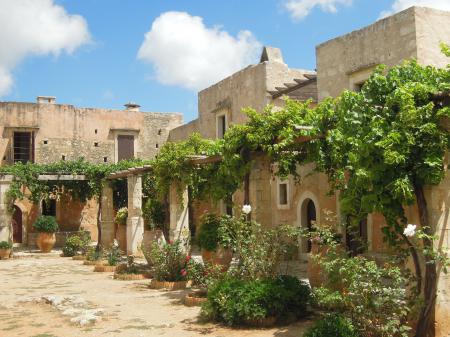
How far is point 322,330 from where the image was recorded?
17.9 ft

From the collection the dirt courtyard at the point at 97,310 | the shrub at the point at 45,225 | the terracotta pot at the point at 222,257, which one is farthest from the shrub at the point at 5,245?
the terracotta pot at the point at 222,257

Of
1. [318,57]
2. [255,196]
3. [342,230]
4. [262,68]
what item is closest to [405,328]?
[255,196]

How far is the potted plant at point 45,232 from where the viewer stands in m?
19.6

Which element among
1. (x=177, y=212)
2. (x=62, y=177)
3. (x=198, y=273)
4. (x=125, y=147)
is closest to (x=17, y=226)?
(x=62, y=177)

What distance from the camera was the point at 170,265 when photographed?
34.9 feet

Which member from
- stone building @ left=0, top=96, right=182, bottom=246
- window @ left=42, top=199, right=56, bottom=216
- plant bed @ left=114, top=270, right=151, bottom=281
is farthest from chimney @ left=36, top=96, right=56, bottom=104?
plant bed @ left=114, top=270, right=151, bottom=281

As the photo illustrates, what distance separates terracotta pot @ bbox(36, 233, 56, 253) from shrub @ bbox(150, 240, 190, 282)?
1050cm

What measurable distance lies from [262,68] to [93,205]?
11440 mm

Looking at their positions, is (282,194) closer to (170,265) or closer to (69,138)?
(170,265)

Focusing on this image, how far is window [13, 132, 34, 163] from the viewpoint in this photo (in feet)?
74.7

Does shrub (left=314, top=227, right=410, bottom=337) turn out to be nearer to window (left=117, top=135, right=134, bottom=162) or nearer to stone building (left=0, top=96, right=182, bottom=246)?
stone building (left=0, top=96, right=182, bottom=246)

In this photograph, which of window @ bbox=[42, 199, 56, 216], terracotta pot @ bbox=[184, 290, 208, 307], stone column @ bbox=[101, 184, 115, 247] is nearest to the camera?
terracotta pot @ bbox=[184, 290, 208, 307]

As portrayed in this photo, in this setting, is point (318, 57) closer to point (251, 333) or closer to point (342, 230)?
point (342, 230)

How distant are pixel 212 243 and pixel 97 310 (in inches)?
104
